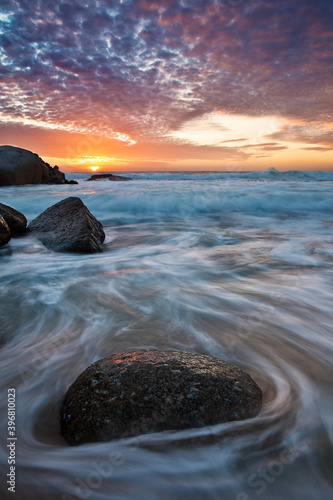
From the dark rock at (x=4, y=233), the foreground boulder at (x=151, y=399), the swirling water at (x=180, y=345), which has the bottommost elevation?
the swirling water at (x=180, y=345)

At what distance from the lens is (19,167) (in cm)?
1570

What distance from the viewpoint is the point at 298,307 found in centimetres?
318

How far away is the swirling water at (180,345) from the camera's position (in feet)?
4.37

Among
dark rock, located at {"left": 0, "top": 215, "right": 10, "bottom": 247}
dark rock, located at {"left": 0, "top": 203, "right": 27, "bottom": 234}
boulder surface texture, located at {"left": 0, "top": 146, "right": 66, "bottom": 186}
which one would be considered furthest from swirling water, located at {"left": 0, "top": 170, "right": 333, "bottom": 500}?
boulder surface texture, located at {"left": 0, "top": 146, "right": 66, "bottom": 186}

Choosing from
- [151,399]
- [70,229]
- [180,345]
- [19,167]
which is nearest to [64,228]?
[70,229]

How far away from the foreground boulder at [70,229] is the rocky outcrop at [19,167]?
436 inches

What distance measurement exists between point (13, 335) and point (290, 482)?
7.61ft

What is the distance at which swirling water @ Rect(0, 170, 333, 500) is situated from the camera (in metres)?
1.33

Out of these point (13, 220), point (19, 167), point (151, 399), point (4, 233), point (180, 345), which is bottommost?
point (180, 345)

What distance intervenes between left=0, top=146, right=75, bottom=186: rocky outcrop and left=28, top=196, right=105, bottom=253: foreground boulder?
36.4ft

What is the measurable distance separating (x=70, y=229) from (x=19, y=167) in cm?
1262

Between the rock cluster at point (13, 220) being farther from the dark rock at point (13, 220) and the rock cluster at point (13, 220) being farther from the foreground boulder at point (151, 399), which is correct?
the foreground boulder at point (151, 399)

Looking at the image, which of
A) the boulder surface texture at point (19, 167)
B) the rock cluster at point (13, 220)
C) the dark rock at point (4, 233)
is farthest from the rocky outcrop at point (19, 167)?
the dark rock at point (4, 233)

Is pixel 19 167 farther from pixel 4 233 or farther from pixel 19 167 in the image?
pixel 4 233
